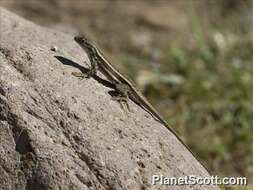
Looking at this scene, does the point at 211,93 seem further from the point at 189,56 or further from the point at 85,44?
the point at 85,44

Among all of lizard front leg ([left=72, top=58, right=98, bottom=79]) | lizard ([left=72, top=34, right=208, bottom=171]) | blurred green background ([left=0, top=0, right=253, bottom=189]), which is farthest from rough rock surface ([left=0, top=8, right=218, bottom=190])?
blurred green background ([left=0, top=0, right=253, bottom=189])

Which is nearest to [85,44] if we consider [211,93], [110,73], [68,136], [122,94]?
[110,73]

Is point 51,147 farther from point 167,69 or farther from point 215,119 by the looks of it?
point 167,69

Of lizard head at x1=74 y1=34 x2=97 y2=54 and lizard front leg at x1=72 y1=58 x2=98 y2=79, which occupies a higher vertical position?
lizard head at x1=74 y1=34 x2=97 y2=54

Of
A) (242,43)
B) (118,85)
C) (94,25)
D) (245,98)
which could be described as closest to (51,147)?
(118,85)

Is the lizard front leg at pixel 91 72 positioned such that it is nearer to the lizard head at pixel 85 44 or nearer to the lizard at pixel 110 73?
the lizard at pixel 110 73

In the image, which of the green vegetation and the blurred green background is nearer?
the green vegetation

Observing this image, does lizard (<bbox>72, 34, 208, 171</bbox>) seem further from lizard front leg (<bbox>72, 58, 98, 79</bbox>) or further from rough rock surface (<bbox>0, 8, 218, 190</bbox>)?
rough rock surface (<bbox>0, 8, 218, 190</bbox>)

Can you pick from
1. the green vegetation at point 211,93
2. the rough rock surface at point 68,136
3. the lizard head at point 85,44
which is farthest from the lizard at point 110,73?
the green vegetation at point 211,93
